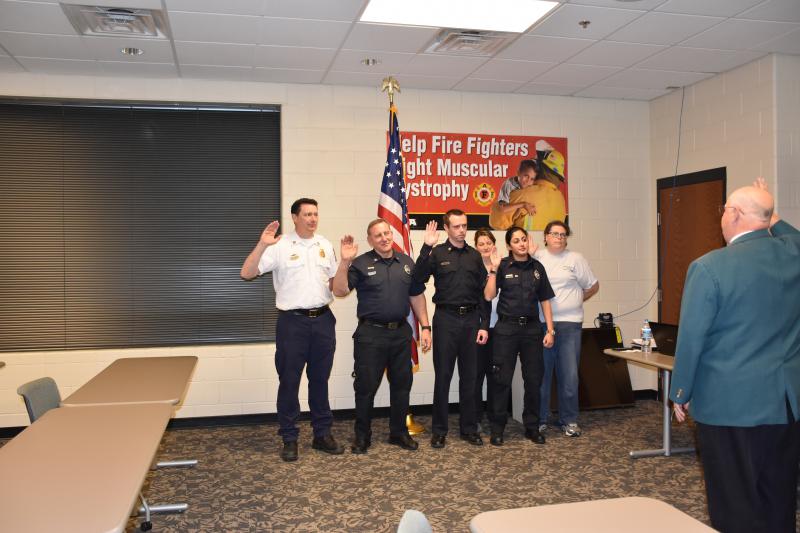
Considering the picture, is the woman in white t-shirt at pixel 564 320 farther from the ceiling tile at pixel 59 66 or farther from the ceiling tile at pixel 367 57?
the ceiling tile at pixel 59 66

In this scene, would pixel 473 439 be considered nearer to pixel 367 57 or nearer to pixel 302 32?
pixel 367 57

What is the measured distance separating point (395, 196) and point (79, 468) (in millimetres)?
3805

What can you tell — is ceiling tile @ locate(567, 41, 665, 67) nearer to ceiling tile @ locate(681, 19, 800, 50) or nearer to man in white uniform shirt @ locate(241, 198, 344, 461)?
ceiling tile @ locate(681, 19, 800, 50)

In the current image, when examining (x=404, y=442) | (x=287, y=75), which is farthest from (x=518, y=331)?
(x=287, y=75)

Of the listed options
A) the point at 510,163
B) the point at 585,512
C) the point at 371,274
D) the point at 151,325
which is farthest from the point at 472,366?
the point at 585,512

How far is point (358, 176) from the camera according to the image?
19.6ft

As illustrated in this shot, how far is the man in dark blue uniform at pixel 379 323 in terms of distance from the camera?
15.7ft

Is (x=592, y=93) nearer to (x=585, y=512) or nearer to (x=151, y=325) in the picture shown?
(x=151, y=325)

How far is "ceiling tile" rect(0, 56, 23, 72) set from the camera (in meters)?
5.04

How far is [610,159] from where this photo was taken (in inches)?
259

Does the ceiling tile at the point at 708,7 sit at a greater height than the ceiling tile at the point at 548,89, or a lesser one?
lesser

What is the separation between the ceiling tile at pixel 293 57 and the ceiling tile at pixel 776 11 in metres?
2.94

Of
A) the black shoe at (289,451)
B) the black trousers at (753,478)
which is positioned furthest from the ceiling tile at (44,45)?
the black trousers at (753,478)

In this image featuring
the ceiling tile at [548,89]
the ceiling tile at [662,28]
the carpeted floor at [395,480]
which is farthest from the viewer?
the ceiling tile at [548,89]
